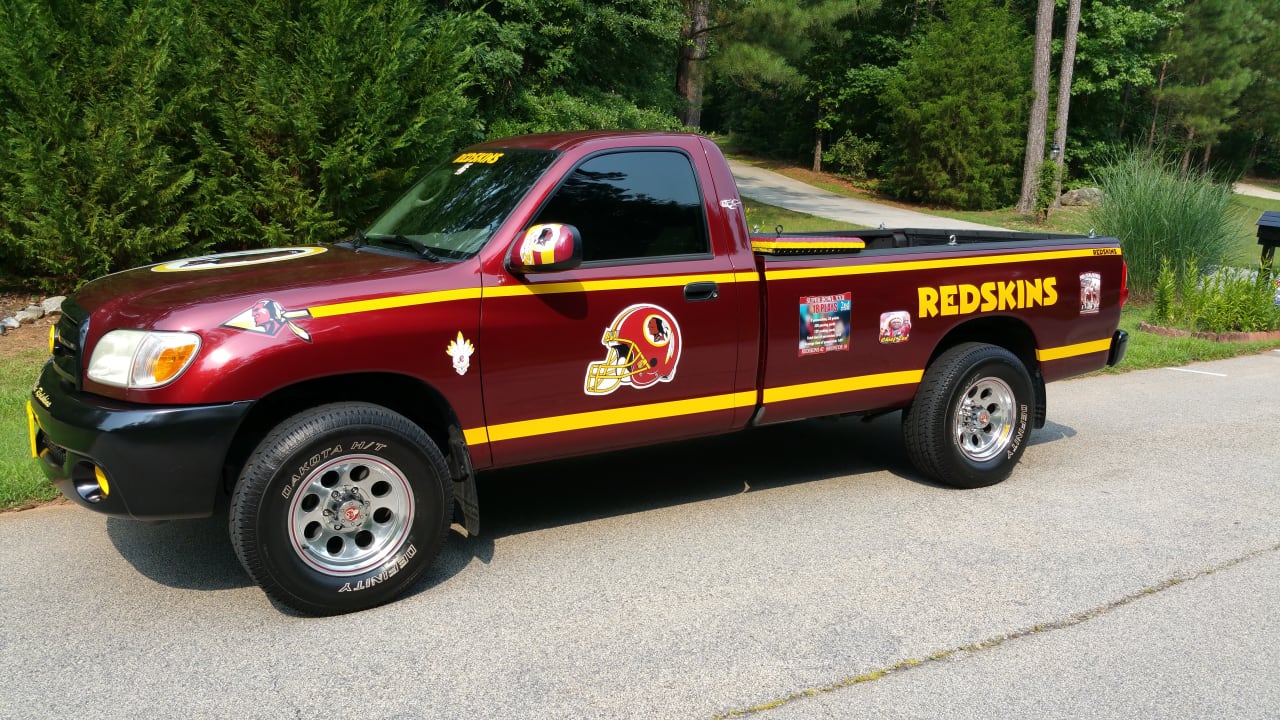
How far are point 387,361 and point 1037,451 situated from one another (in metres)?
4.53

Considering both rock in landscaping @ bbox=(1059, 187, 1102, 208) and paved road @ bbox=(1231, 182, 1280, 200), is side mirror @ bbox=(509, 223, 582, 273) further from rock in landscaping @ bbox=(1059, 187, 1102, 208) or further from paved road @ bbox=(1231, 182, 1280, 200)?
paved road @ bbox=(1231, 182, 1280, 200)

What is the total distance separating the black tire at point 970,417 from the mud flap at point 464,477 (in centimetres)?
263

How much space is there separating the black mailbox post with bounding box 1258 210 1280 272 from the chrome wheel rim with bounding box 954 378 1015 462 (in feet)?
24.4

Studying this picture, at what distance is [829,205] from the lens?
94.0 feet

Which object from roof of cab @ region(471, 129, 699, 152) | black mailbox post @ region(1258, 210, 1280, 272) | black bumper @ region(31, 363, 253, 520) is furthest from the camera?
black mailbox post @ region(1258, 210, 1280, 272)

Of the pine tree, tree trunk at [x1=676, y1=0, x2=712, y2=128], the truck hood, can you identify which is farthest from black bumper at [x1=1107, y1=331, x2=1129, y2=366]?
the pine tree

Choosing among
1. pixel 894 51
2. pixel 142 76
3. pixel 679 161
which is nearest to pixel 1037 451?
pixel 679 161

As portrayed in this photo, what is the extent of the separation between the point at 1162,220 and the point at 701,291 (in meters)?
9.81

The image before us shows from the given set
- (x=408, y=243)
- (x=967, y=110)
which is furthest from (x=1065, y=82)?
(x=408, y=243)

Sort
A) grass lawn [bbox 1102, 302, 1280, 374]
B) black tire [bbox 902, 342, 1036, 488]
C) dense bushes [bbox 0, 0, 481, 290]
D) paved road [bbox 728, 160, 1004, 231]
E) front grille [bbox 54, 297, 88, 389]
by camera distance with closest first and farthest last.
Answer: front grille [bbox 54, 297, 88, 389]
black tire [bbox 902, 342, 1036, 488]
dense bushes [bbox 0, 0, 481, 290]
grass lawn [bbox 1102, 302, 1280, 374]
paved road [bbox 728, 160, 1004, 231]

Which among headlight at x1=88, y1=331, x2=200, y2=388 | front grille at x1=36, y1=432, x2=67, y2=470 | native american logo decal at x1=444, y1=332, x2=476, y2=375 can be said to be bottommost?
front grille at x1=36, y1=432, x2=67, y2=470

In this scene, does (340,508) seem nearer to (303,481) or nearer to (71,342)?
(303,481)

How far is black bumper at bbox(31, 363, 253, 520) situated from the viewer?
3.81 m

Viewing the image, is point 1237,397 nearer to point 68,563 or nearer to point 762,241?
point 762,241
